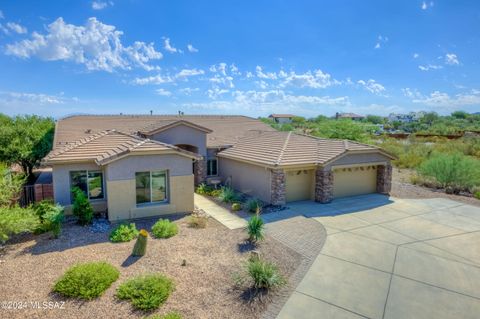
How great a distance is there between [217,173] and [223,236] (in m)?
10.8

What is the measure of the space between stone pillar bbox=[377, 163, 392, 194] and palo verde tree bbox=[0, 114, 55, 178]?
24.3 metres

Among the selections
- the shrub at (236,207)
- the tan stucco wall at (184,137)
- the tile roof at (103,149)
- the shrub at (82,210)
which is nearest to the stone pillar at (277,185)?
the shrub at (236,207)

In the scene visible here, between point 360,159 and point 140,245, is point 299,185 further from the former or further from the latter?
point 140,245

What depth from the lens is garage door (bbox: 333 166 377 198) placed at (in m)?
18.6

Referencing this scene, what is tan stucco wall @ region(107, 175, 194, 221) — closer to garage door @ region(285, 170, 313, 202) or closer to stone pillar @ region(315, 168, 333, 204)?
garage door @ region(285, 170, 313, 202)

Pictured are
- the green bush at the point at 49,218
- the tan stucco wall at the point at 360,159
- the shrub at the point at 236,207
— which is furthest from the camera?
the tan stucco wall at the point at 360,159

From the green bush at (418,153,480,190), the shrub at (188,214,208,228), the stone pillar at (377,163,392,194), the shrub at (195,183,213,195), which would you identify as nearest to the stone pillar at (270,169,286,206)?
the shrub at (188,214,208,228)

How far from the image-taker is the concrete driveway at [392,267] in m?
8.02

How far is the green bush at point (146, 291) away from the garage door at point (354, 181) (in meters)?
12.5

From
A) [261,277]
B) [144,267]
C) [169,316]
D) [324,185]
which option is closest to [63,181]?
[144,267]

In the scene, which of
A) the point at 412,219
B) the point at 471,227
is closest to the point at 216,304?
the point at 412,219

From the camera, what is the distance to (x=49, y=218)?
478 inches

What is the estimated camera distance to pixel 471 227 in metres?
14.0

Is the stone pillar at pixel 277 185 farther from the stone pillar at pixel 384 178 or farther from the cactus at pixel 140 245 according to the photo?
the cactus at pixel 140 245
